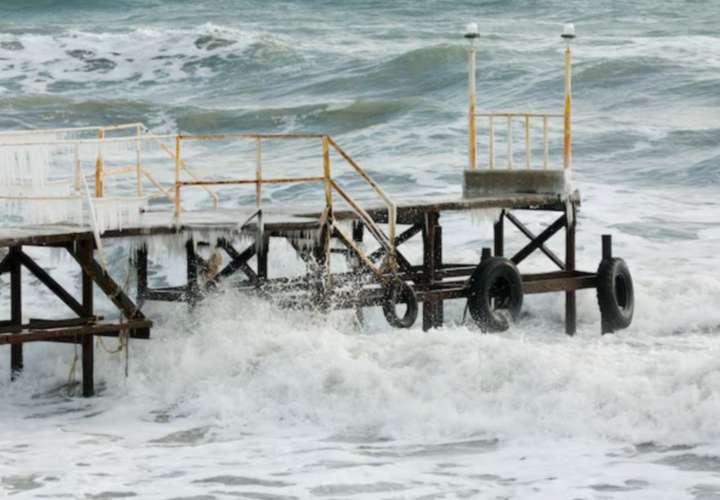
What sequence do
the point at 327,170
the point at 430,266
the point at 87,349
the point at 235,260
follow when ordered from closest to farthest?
the point at 87,349, the point at 327,170, the point at 235,260, the point at 430,266

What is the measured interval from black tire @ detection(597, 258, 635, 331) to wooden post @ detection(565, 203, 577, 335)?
1.09ft

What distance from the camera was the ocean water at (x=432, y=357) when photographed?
41.0 feet

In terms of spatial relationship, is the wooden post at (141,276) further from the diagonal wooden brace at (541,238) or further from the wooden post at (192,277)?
the diagonal wooden brace at (541,238)

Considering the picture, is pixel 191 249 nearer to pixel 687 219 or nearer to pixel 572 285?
pixel 572 285

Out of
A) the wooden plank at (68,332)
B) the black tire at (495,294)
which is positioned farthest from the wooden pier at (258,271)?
the black tire at (495,294)

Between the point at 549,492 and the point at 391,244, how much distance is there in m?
5.55

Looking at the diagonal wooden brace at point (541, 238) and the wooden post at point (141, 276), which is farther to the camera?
the diagonal wooden brace at point (541, 238)

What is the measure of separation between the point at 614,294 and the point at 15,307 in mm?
6934

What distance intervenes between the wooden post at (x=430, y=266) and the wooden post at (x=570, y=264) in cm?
181

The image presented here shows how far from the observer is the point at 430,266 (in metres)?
18.2

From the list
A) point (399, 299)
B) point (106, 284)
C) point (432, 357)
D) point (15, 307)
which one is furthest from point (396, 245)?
point (15, 307)

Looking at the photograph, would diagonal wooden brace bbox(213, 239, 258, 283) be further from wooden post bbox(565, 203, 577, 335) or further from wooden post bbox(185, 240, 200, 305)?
wooden post bbox(565, 203, 577, 335)

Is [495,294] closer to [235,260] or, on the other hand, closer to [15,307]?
[235,260]

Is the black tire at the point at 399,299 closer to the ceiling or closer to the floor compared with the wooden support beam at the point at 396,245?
closer to the floor
